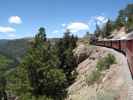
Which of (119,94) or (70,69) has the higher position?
(119,94)

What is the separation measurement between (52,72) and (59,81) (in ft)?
4.58

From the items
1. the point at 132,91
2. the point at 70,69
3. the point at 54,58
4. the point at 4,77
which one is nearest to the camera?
the point at 132,91

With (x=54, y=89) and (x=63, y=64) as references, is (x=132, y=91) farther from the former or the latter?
(x=63, y=64)

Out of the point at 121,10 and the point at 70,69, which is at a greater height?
the point at 121,10

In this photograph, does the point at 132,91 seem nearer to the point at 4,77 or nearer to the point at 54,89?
the point at 54,89

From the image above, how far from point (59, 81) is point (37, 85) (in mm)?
2596

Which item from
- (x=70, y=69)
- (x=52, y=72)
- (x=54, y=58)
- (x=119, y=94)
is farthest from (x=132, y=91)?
(x=70, y=69)

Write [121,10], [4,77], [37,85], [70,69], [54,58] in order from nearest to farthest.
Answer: [37,85] < [54,58] < [70,69] < [4,77] < [121,10]

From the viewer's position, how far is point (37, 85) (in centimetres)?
2842

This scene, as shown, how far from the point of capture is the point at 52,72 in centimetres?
2875

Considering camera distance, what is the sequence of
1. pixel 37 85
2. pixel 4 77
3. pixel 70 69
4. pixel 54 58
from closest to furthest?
pixel 37 85 < pixel 54 58 < pixel 70 69 < pixel 4 77

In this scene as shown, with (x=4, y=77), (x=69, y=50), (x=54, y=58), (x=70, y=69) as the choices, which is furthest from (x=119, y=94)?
(x=4, y=77)

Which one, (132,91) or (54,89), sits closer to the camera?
(132,91)

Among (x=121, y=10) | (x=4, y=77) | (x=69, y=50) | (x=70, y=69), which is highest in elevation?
(x=121, y=10)
